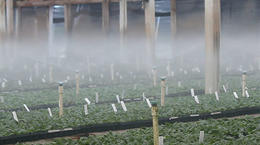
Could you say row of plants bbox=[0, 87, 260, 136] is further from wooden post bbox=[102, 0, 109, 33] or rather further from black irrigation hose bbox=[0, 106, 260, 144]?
wooden post bbox=[102, 0, 109, 33]

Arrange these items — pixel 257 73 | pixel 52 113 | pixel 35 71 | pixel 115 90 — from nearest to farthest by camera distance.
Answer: pixel 52 113 < pixel 115 90 < pixel 257 73 < pixel 35 71

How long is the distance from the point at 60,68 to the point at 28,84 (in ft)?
21.5

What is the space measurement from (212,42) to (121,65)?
11.9 metres

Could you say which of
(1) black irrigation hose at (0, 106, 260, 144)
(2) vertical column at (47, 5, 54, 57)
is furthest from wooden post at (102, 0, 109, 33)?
Result: (1) black irrigation hose at (0, 106, 260, 144)

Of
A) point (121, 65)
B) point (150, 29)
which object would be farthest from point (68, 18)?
point (150, 29)

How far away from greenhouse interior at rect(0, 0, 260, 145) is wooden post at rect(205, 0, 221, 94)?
4cm

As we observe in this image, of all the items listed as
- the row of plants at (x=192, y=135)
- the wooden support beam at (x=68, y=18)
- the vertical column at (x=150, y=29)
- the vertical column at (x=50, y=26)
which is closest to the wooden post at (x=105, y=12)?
the wooden support beam at (x=68, y=18)

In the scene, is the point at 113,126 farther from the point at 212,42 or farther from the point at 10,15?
the point at 10,15

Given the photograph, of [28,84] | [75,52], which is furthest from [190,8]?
[28,84]

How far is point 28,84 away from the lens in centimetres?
2338

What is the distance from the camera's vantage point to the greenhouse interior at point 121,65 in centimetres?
1259

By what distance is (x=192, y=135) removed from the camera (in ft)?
30.7

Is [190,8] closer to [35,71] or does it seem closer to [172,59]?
[172,59]

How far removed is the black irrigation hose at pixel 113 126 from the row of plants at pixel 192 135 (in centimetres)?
120
